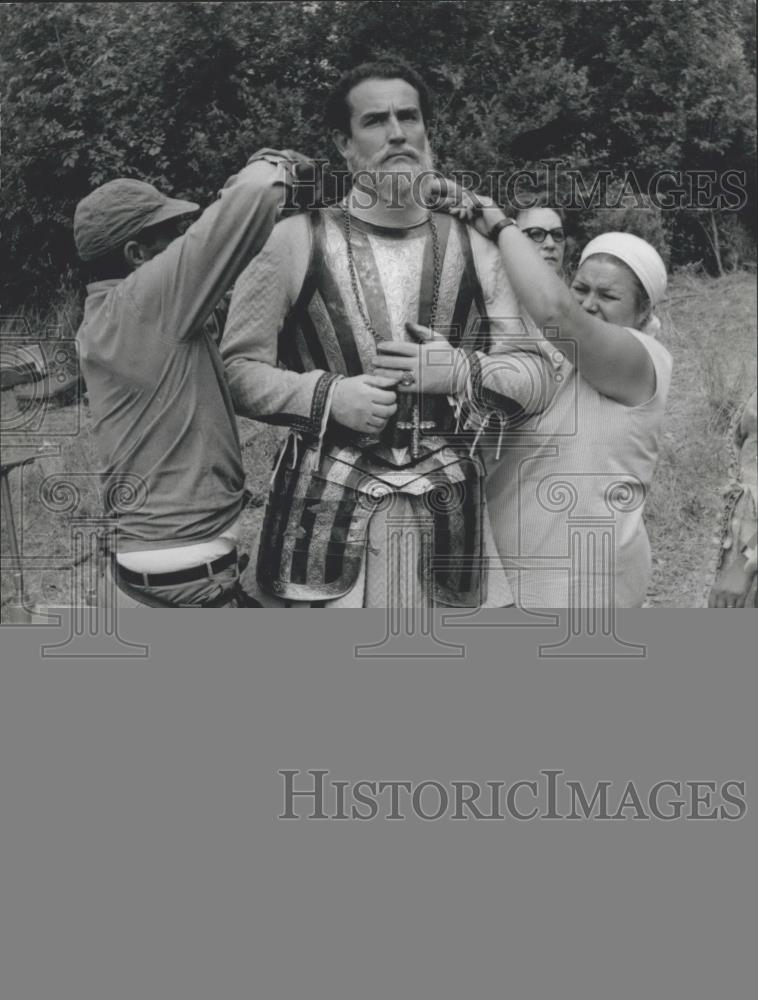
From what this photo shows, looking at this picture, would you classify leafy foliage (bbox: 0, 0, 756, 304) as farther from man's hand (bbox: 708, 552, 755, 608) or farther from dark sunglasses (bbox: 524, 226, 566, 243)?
man's hand (bbox: 708, 552, 755, 608)

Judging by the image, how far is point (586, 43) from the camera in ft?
13.1

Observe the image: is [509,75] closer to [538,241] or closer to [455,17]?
[455,17]

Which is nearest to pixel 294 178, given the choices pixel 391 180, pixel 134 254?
pixel 391 180

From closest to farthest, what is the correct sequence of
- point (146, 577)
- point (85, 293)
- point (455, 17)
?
point (146, 577) → point (85, 293) → point (455, 17)

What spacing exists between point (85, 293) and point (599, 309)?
4.69 feet

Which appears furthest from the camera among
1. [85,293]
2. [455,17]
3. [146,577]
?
[455,17]

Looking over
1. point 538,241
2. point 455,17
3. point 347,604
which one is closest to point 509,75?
point 455,17

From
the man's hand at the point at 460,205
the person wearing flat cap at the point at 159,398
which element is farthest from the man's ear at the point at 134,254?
the man's hand at the point at 460,205

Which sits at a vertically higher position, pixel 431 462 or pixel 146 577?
pixel 431 462

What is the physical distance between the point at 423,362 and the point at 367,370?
0.48 feet

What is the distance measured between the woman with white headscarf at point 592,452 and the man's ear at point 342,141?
0.31 metres

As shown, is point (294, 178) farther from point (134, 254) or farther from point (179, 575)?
point (179, 575)

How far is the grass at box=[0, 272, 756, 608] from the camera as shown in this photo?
3.70 metres

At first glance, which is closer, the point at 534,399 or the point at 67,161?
the point at 534,399
